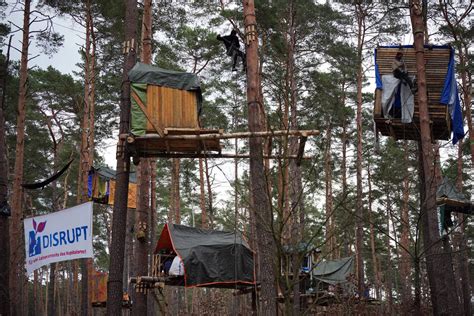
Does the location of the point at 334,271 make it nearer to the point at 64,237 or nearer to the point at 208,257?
the point at 208,257

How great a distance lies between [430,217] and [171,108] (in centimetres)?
526

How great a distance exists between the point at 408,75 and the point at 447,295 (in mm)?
4614

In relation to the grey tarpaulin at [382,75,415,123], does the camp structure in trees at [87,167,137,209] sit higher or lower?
lower

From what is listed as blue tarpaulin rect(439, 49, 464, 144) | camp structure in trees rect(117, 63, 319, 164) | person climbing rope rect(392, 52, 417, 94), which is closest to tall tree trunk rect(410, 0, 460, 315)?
person climbing rope rect(392, 52, 417, 94)

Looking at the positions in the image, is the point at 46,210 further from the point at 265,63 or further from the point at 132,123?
the point at 132,123

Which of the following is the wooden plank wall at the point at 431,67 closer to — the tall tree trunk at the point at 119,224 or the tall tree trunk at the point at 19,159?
the tall tree trunk at the point at 119,224

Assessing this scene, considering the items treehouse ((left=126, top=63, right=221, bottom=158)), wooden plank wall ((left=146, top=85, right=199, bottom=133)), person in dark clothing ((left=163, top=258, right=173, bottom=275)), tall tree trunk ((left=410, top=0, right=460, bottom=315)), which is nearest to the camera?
treehouse ((left=126, top=63, right=221, bottom=158))

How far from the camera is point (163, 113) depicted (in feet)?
30.6

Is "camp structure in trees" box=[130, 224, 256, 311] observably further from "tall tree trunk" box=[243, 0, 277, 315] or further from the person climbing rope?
the person climbing rope

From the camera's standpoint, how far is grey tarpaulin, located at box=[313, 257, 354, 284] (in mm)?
17844

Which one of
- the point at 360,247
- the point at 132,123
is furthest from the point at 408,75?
the point at 360,247

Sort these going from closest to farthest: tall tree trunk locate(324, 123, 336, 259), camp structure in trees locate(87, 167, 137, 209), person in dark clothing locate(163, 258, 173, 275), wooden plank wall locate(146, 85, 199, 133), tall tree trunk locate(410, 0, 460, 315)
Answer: tall tree trunk locate(324, 123, 336, 259)
wooden plank wall locate(146, 85, 199, 133)
tall tree trunk locate(410, 0, 460, 315)
person in dark clothing locate(163, 258, 173, 275)
camp structure in trees locate(87, 167, 137, 209)

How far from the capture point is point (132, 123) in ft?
30.1

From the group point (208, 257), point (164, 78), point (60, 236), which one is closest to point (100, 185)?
point (208, 257)
